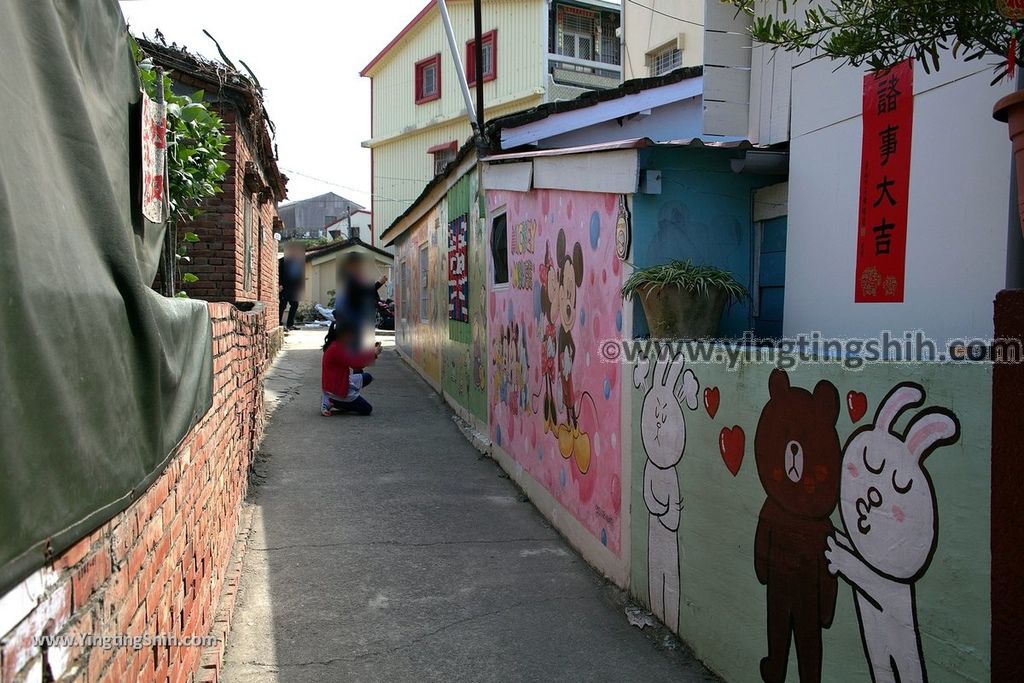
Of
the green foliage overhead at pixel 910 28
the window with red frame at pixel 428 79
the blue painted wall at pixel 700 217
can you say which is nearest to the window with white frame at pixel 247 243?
the blue painted wall at pixel 700 217

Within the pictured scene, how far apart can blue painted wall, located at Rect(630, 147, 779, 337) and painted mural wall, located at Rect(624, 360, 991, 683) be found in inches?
29.7

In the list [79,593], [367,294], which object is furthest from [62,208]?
[367,294]

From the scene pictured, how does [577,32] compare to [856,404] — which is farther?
Answer: [577,32]

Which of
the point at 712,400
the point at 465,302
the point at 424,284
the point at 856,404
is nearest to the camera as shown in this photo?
the point at 856,404

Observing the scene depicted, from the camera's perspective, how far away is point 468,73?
23938mm

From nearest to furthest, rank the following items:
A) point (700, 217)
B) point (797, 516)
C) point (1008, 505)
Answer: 1. point (1008, 505)
2. point (797, 516)
3. point (700, 217)

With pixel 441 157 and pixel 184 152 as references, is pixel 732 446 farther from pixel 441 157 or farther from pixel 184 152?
pixel 441 157

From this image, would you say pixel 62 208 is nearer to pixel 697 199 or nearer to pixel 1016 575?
pixel 1016 575

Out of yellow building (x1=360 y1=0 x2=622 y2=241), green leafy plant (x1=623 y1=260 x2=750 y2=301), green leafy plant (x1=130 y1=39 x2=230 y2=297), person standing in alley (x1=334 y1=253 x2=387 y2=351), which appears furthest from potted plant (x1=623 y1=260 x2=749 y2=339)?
yellow building (x1=360 y1=0 x2=622 y2=241)

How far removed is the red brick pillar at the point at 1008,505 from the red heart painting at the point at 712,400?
1574 millimetres

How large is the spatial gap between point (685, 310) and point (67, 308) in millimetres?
3217

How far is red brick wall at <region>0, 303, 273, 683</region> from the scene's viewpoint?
148 cm

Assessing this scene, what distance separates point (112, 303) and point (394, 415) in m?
8.73

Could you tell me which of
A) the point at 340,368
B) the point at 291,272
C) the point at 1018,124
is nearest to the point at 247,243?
the point at 340,368
